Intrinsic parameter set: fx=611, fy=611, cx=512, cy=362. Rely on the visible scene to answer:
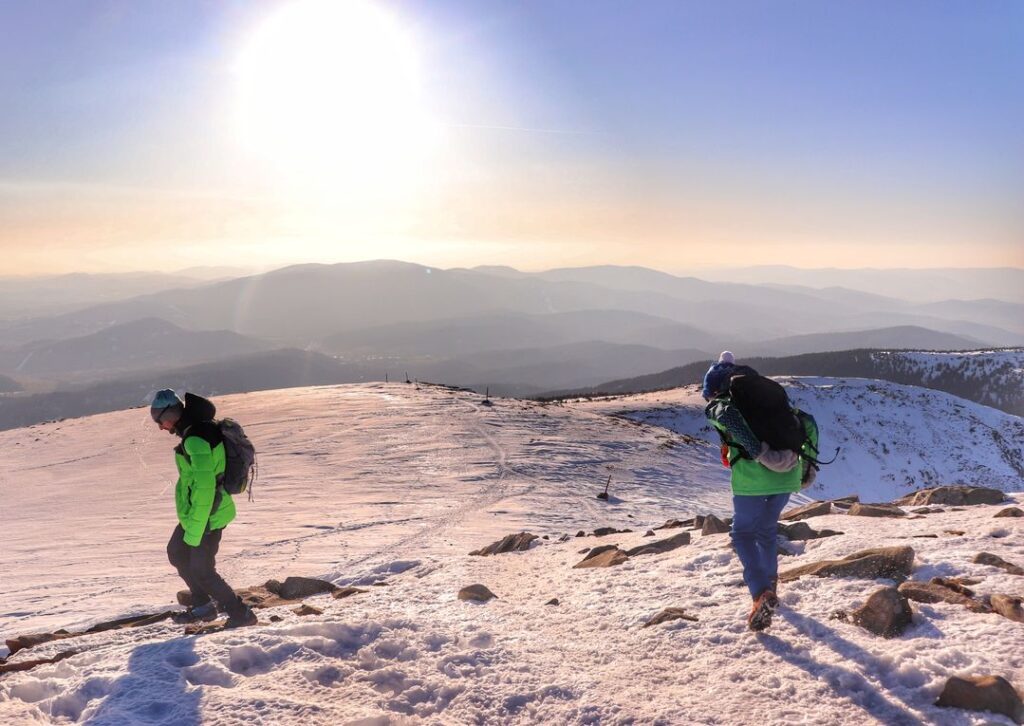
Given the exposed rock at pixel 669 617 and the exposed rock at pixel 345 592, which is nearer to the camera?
the exposed rock at pixel 669 617

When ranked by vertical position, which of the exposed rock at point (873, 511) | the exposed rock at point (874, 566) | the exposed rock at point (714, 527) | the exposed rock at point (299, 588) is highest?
the exposed rock at point (874, 566)

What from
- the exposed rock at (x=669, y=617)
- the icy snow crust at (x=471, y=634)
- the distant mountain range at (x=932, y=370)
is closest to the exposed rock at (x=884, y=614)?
the icy snow crust at (x=471, y=634)

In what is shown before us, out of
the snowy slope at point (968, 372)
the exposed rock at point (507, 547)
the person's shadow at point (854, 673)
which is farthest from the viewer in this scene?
the snowy slope at point (968, 372)

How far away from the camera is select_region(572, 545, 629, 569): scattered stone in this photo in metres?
8.15

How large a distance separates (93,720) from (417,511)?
11.8m

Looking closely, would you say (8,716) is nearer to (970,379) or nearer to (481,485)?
(481,485)

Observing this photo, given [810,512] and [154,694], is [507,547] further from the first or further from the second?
[154,694]

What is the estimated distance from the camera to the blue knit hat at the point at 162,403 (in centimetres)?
581

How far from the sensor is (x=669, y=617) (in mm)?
5555

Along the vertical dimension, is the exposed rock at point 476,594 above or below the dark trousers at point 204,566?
below

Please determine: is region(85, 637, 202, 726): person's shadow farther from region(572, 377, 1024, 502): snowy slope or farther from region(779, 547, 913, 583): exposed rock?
region(572, 377, 1024, 502): snowy slope

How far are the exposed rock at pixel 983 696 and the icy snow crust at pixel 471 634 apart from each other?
0.08 m

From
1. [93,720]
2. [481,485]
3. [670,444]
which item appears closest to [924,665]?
[93,720]

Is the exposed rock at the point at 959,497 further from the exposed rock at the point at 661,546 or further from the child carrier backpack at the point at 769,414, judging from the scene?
the child carrier backpack at the point at 769,414
